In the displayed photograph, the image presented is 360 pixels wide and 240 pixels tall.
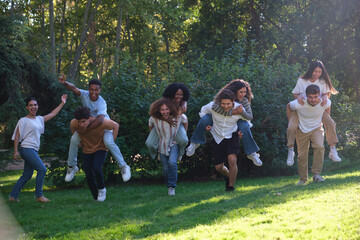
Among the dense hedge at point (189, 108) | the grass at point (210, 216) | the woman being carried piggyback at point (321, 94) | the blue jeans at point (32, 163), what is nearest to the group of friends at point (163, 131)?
the blue jeans at point (32, 163)

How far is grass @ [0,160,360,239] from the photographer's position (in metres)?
5.14

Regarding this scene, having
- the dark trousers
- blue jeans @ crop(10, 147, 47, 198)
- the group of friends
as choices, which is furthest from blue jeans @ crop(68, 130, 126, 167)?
blue jeans @ crop(10, 147, 47, 198)

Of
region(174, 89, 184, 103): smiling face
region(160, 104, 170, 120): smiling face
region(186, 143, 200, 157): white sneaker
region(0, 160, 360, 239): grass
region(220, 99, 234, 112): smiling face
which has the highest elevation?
region(174, 89, 184, 103): smiling face

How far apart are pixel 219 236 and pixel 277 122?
8675 millimetres

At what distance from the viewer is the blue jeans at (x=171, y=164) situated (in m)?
8.50

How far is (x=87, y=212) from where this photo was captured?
7.26 m

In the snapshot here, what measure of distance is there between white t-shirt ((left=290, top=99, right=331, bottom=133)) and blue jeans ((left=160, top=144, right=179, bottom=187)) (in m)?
2.59

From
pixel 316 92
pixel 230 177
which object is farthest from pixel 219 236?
pixel 316 92

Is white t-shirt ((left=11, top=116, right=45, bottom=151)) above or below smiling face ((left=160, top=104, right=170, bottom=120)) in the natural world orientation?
below

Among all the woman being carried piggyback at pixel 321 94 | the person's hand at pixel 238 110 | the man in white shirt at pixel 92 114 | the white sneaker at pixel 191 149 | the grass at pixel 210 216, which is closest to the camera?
the grass at pixel 210 216

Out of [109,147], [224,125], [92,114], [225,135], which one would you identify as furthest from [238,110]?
→ [92,114]

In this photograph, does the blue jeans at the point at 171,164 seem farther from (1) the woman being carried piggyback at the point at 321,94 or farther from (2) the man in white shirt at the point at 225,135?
(1) the woman being carried piggyback at the point at 321,94

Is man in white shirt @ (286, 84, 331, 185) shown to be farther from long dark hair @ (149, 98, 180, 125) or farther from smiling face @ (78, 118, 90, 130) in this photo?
smiling face @ (78, 118, 90, 130)

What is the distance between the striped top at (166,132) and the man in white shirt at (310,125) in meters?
2.42
